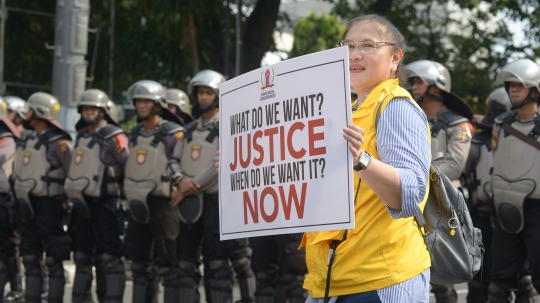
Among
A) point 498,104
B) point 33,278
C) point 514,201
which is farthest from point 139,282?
point 498,104

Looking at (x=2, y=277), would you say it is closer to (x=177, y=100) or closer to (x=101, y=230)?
(x=101, y=230)

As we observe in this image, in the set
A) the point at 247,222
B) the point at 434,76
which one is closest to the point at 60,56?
the point at 434,76

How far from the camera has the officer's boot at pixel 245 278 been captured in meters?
7.95

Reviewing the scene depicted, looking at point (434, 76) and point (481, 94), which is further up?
point (481, 94)

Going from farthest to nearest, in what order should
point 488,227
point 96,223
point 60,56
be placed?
point 60,56 < point 96,223 < point 488,227

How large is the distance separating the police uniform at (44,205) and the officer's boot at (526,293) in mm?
4347

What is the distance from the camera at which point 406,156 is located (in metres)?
3.02

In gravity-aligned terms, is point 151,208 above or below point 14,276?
above

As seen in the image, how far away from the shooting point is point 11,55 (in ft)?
59.6

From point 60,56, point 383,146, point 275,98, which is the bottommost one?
point 383,146

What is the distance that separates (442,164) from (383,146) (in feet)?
14.0

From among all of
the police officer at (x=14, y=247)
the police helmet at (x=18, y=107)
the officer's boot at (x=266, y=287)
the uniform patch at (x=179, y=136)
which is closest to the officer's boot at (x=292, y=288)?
the officer's boot at (x=266, y=287)

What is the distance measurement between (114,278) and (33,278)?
1.05 metres

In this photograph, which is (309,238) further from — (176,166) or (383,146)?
(176,166)
